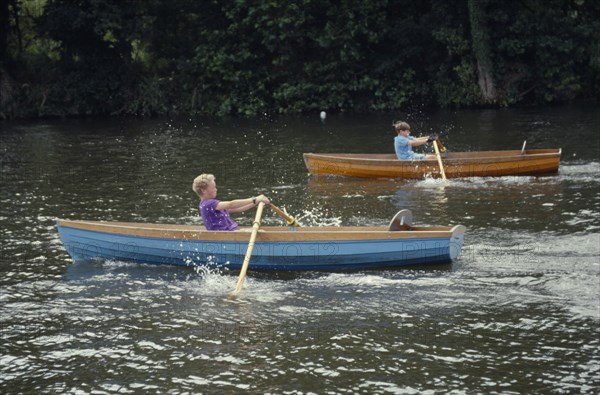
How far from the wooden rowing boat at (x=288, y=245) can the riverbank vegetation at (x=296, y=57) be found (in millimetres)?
24119

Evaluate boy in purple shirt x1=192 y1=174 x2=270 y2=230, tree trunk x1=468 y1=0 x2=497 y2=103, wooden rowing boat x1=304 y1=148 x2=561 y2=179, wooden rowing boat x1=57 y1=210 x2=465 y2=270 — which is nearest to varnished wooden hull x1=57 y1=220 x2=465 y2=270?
wooden rowing boat x1=57 y1=210 x2=465 y2=270

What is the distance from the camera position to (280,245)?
1463cm

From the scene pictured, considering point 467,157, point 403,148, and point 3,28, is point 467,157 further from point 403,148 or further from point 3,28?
point 3,28

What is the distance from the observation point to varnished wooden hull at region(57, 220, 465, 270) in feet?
47.1

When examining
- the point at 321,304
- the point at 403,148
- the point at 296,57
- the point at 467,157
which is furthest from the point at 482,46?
the point at 321,304

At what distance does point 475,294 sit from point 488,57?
84.2ft

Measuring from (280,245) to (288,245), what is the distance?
12cm

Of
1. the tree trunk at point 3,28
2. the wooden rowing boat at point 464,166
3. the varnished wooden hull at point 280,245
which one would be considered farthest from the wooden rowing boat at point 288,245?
the tree trunk at point 3,28

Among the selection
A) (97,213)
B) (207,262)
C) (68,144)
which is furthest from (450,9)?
(207,262)

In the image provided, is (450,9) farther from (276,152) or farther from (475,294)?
(475,294)

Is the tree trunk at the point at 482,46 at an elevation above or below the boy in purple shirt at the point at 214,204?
above

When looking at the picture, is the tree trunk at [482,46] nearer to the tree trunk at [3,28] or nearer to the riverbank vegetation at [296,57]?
the riverbank vegetation at [296,57]

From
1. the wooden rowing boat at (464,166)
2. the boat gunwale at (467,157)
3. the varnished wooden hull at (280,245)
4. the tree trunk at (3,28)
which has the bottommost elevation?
the varnished wooden hull at (280,245)

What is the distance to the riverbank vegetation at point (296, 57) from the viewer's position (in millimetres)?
37719
